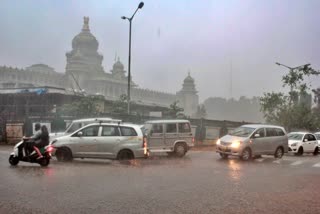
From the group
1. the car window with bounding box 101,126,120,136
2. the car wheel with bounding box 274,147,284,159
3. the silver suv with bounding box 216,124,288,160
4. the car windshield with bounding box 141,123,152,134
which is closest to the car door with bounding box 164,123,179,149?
the car windshield with bounding box 141,123,152,134

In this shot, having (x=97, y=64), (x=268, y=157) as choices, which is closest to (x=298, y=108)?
(x=268, y=157)

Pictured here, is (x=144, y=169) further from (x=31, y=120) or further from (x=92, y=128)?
(x=31, y=120)

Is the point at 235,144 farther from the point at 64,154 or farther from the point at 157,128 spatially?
the point at 64,154

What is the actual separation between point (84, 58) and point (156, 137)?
10677cm

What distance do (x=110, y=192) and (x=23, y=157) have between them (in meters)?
6.08

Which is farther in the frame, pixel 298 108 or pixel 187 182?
pixel 298 108

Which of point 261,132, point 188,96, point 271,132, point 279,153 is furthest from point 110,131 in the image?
point 188,96

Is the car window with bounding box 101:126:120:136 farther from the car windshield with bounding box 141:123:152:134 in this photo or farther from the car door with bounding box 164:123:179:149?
the car door with bounding box 164:123:179:149

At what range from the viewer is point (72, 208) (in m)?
8.23

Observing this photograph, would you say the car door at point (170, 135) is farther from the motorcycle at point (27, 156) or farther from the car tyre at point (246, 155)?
the motorcycle at point (27, 156)

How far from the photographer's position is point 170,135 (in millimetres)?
21625

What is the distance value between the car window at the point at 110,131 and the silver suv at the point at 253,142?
6189mm

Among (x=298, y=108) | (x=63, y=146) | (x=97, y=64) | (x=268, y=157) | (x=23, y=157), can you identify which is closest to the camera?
(x=23, y=157)

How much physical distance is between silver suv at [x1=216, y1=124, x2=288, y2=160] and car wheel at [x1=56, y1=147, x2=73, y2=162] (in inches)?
307
